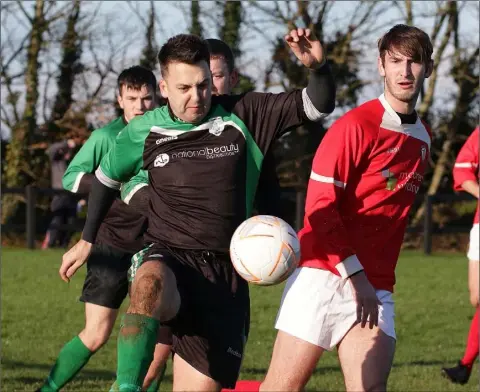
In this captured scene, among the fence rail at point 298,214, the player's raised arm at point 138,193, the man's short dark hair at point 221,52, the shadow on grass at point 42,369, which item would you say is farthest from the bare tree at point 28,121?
the player's raised arm at point 138,193

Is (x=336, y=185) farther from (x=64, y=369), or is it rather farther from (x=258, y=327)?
(x=258, y=327)

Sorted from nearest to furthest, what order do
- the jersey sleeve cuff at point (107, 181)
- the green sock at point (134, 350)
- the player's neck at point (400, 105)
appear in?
the green sock at point (134, 350) < the player's neck at point (400, 105) < the jersey sleeve cuff at point (107, 181)

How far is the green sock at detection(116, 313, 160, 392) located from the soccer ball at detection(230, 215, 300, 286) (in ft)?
1.52

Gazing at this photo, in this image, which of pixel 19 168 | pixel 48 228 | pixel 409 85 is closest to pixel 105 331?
pixel 409 85

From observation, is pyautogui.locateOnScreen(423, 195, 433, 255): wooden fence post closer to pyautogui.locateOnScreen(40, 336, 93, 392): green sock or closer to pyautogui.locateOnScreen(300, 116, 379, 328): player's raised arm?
pyautogui.locateOnScreen(40, 336, 93, 392): green sock

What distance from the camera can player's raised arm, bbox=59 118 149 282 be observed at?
16.3 feet

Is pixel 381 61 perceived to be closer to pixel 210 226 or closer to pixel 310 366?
pixel 210 226

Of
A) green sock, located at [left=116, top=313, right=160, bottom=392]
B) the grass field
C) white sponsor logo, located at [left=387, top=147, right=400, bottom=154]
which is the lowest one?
the grass field

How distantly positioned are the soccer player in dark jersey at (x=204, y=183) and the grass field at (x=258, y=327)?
8.18ft

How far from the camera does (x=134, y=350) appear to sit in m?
4.27

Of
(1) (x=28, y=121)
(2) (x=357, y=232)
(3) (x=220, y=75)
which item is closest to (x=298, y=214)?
(1) (x=28, y=121)

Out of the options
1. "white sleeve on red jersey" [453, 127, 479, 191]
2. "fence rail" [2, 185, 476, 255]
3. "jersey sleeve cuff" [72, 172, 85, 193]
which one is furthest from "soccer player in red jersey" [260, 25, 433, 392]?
"fence rail" [2, 185, 476, 255]

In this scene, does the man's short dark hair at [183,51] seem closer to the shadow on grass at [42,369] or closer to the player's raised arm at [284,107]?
the player's raised arm at [284,107]

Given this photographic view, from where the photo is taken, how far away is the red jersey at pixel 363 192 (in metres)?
4.40
